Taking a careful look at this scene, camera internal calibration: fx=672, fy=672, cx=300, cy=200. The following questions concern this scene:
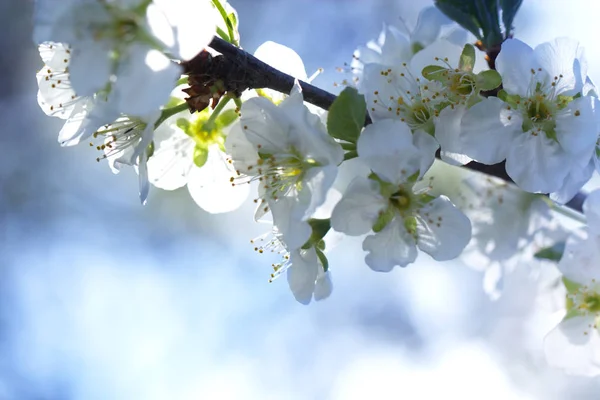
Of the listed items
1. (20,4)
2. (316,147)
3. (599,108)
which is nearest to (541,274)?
(599,108)

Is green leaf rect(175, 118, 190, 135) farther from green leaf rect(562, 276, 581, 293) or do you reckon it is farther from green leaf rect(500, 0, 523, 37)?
green leaf rect(562, 276, 581, 293)

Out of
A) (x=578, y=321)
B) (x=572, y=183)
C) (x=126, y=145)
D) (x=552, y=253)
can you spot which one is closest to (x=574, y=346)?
(x=578, y=321)

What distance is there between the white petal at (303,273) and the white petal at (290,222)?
92 millimetres

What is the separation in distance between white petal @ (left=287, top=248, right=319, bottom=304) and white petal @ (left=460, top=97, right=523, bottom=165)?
0.32 meters

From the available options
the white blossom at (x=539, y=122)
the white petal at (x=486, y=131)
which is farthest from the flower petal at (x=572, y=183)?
the white petal at (x=486, y=131)

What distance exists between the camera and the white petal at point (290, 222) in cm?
104

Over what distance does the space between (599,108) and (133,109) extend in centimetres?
77

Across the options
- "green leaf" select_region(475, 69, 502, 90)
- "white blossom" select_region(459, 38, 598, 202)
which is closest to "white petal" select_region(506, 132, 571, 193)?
"white blossom" select_region(459, 38, 598, 202)

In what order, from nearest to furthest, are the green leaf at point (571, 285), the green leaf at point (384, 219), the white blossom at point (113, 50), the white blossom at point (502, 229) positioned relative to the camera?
the white blossom at point (113, 50) < the green leaf at point (384, 219) < the green leaf at point (571, 285) < the white blossom at point (502, 229)

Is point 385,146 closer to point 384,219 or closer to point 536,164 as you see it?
point 384,219

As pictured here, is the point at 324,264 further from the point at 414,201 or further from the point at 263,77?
the point at 263,77

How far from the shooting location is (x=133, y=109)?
908 mm

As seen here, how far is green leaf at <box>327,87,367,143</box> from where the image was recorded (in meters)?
1.03

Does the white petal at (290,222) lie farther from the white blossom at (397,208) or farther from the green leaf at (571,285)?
the green leaf at (571,285)
